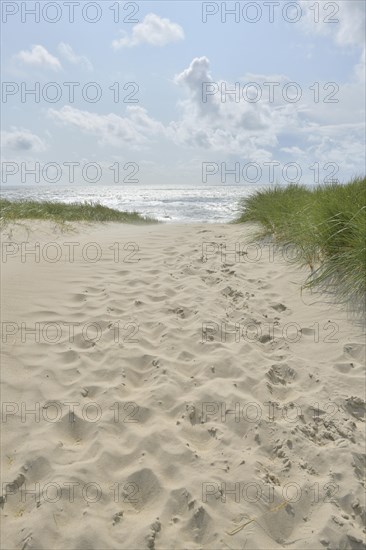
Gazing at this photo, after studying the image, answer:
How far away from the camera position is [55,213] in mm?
12812

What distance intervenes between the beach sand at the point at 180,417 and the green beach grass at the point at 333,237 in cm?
29

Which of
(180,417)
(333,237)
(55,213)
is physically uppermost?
(55,213)

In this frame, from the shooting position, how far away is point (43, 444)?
2.75m

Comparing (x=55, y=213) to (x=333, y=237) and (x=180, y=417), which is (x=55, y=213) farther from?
(x=180, y=417)

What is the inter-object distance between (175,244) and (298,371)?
497 centimetres

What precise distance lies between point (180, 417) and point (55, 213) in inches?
428

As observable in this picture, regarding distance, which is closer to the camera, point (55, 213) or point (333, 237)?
point (333, 237)

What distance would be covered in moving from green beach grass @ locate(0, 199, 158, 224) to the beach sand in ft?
19.6

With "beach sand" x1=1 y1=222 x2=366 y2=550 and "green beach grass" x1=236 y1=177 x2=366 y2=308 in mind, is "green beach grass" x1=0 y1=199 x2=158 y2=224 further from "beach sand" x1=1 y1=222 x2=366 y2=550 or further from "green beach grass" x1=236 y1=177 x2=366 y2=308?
"green beach grass" x1=236 y1=177 x2=366 y2=308

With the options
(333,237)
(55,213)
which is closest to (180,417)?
(333,237)

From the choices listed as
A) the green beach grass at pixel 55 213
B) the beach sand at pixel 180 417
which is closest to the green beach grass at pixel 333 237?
the beach sand at pixel 180 417

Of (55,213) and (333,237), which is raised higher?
(55,213)

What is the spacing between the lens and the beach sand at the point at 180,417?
2.30m

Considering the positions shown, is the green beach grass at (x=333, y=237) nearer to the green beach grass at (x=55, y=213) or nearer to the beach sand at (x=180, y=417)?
the beach sand at (x=180, y=417)
